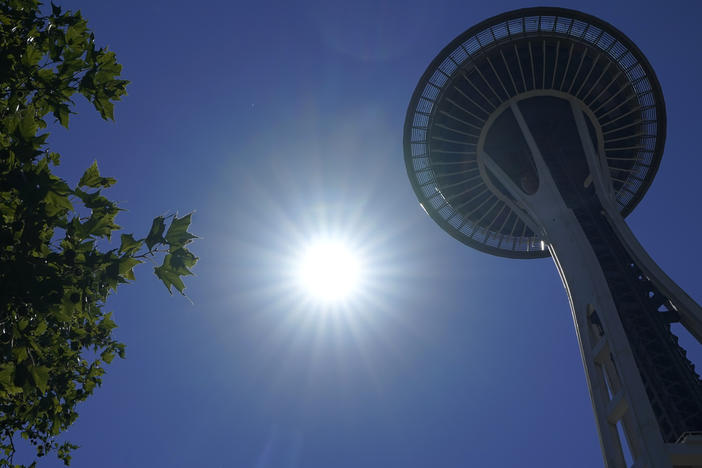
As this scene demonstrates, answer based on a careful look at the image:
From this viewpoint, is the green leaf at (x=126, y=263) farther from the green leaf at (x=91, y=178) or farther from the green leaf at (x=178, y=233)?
the green leaf at (x=91, y=178)

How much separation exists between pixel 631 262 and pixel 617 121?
13793mm

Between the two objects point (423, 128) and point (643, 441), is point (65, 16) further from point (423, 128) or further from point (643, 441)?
point (423, 128)

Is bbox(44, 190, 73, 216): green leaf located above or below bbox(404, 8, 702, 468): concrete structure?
below

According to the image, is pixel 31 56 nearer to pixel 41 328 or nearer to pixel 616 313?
pixel 41 328

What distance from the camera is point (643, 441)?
1596cm

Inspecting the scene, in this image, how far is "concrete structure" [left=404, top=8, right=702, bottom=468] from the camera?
18.7 m

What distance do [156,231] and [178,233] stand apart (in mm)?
181

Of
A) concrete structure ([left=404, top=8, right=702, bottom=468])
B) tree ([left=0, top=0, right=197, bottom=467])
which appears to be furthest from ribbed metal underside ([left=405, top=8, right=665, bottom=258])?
tree ([left=0, top=0, right=197, bottom=467])

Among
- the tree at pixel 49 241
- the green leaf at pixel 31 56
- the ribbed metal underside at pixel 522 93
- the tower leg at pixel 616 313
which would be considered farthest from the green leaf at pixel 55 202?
the ribbed metal underside at pixel 522 93

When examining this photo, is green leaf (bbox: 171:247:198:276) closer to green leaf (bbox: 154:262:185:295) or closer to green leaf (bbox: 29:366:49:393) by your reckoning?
green leaf (bbox: 154:262:185:295)

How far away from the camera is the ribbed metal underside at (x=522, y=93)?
3039 centimetres

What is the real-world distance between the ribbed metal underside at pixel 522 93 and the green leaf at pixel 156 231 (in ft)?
101

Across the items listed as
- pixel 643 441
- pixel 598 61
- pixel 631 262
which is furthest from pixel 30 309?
pixel 598 61

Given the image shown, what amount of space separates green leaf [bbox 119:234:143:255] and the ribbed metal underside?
3091 cm
